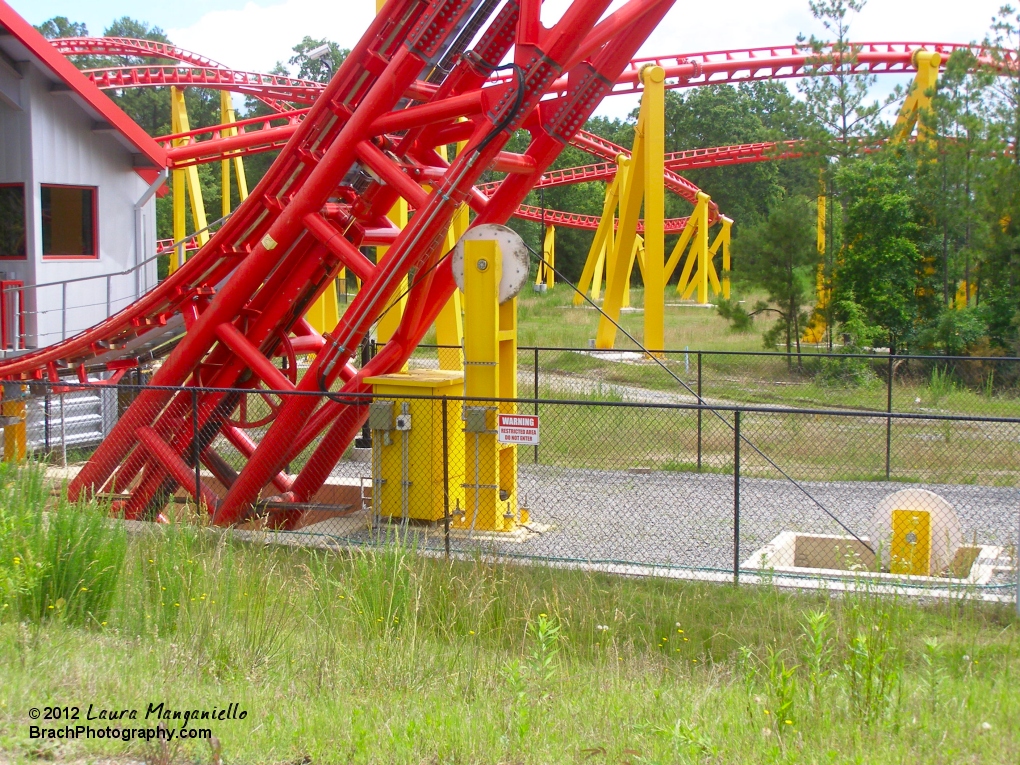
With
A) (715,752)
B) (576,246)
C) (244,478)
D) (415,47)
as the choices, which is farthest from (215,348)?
(576,246)

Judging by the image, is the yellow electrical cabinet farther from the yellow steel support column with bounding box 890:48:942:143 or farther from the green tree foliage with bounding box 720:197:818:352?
the yellow steel support column with bounding box 890:48:942:143

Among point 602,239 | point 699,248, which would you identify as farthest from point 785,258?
point 699,248

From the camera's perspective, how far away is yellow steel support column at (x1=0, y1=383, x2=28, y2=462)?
1258cm

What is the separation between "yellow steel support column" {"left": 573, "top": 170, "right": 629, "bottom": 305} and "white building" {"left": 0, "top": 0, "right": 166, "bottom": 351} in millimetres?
21015

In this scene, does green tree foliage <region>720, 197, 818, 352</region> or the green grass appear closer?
the green grass

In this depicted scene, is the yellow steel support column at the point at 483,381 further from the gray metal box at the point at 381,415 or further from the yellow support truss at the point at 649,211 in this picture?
the yellow support truss at the point at 649,211

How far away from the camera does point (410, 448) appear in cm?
970

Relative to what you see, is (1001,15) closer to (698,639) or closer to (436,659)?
(698,639)

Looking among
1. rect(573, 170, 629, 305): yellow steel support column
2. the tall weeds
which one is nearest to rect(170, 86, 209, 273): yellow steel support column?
rect(573, 170, 629, 305): yellow steel support column

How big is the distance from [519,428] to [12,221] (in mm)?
9549

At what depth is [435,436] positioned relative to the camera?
9.66 meters

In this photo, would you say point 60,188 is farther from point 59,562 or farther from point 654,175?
point 654,175

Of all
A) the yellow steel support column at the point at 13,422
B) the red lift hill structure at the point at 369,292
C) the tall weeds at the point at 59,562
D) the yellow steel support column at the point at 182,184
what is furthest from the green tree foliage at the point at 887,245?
the tall weeds at the point at 59,562

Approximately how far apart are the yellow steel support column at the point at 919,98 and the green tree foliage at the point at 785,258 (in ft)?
8.62
